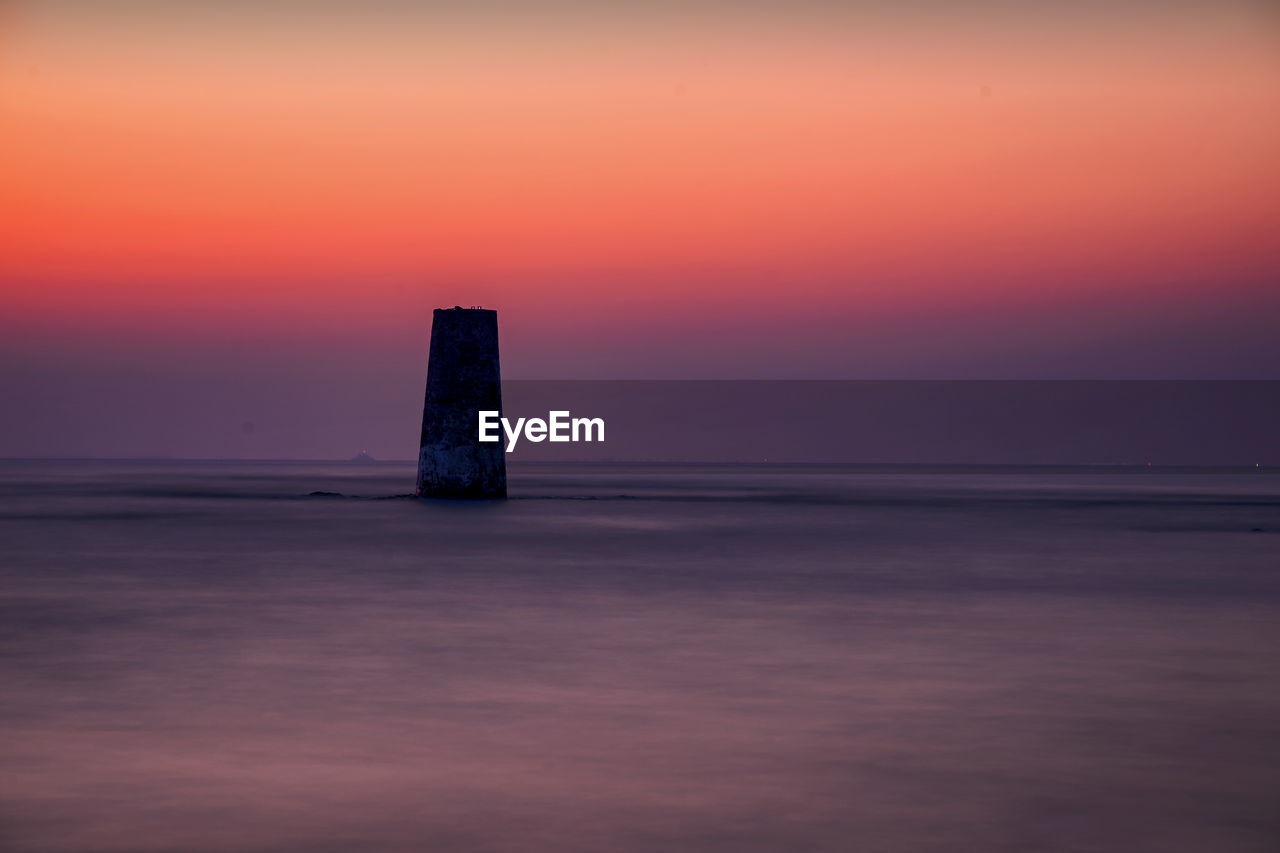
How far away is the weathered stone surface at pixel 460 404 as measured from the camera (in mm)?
42781

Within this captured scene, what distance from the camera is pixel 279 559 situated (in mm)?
22844

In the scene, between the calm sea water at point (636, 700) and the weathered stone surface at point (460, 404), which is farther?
the weathered stone surface at point (460, 404)

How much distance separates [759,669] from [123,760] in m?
4.82

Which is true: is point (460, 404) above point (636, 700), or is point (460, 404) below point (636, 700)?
above

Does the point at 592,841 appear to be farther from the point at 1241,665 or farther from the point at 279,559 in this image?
the point at 279,559

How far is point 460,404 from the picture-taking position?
43.0 metres

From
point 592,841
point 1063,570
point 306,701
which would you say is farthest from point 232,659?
point 1063,570

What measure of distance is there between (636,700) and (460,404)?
32686mm

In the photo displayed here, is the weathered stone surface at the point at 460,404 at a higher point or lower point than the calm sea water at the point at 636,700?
higher

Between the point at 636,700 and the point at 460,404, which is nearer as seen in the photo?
the point at 636,700

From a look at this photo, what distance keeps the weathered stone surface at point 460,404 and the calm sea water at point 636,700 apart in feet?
60.2

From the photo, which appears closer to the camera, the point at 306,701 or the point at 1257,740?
the point at 1257,740

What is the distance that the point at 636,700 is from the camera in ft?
35.1

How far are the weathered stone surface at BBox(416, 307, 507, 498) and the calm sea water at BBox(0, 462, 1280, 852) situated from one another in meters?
18.3
